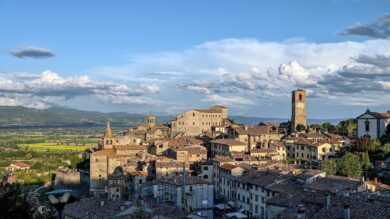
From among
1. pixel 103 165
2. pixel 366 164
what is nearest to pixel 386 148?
pixel 366 164

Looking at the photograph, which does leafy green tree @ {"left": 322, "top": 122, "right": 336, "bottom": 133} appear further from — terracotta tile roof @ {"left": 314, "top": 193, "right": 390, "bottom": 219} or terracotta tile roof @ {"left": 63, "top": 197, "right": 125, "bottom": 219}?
terracotta tile roof @ {"left": 314, "top": 193, "right": 390, "bottom": 219}

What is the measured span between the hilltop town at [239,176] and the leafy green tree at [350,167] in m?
0.11

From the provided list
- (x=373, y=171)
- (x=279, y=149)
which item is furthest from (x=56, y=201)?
(x=279, y=149)

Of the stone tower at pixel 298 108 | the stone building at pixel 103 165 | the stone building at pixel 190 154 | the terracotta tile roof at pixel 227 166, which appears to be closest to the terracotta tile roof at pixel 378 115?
the stone tower at pixel 298 108

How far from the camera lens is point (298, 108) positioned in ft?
315

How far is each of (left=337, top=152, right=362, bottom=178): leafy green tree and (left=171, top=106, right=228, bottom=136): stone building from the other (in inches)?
1815

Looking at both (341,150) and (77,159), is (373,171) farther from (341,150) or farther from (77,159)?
(77,159)

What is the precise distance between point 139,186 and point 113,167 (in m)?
11.0

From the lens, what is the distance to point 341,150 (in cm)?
6838

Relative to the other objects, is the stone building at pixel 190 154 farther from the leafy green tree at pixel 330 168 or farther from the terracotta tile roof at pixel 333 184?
the terracotta tile roof at pixel 333 184

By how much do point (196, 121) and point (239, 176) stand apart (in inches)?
1814

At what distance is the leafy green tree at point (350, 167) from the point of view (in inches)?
2103

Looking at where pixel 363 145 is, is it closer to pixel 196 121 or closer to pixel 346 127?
pixel 346 127

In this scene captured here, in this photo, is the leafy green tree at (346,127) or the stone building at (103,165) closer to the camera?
the stone building at (103,165)
